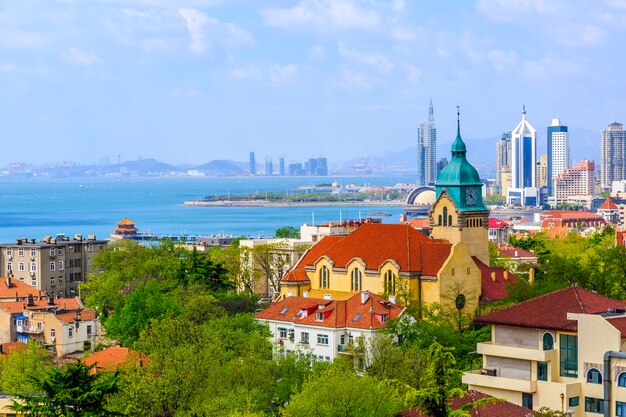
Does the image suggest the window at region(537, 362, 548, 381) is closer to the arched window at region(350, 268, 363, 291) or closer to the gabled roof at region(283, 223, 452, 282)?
the gabled roof at region(283, 223, 452, 282)

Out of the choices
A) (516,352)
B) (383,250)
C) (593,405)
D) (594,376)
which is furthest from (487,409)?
(383,250)

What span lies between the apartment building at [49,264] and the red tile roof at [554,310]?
48.9 meters

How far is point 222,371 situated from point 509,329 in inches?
401

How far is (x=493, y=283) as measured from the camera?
212 ft

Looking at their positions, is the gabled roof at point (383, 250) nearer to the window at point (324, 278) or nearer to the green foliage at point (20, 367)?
the window at point (324, 278)

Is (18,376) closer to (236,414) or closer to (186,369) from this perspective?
(186,369)

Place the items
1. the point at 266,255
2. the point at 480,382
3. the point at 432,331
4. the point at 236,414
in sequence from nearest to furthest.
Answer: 1. the point at 236,414
2. the point at 480,382
3. the point at 432,331
4. the point at 266,255

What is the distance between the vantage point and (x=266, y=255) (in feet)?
284

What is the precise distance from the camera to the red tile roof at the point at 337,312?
56.0m

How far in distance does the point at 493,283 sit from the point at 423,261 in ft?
12.6

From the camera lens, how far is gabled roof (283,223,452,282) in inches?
2493

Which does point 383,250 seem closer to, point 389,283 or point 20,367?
point 389,283

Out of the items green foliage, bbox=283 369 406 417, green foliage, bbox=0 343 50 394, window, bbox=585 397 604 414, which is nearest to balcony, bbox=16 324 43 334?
green foliage, bbox=0 343 50 394

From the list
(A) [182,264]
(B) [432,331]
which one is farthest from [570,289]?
(A) [182,264]
